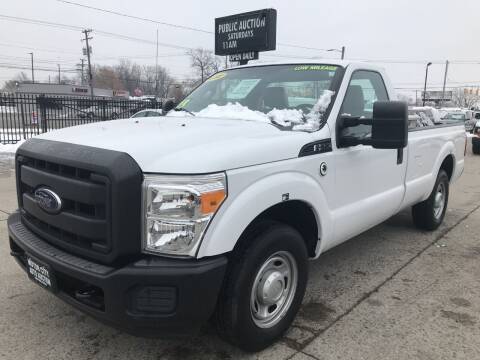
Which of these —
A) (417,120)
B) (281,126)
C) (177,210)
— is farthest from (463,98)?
(177,210)

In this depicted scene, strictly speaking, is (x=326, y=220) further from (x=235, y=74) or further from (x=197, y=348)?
(x=235, y=74)

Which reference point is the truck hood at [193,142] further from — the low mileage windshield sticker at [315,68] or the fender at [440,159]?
the fender at [440,159]

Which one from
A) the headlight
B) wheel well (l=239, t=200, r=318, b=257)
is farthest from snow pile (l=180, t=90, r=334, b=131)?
the headlight

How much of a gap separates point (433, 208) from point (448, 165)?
0.78 metres

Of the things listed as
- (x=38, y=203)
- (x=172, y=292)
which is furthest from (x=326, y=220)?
(x=38, y=203)

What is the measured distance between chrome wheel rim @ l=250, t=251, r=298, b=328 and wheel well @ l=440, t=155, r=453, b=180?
140 inches

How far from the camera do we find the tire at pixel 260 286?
2.55 m

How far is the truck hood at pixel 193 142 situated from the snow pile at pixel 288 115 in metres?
0.15

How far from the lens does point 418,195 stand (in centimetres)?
488

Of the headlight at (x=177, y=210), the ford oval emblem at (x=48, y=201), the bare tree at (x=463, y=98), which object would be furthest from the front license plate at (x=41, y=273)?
the bare tree at (x=463, y=98)

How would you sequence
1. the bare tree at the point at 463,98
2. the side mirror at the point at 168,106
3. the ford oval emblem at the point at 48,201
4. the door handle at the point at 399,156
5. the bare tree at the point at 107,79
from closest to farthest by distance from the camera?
→ the ford oval emblem at the point at 48,201
the door handle at the point at 399,156
the side mirror at the point at 168,106
the bare tree at the point at 107,79
the bare tree at the point at 463,98

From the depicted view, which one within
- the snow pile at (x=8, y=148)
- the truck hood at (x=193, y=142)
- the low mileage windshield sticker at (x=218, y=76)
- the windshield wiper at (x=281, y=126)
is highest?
the low mileage windshield sticker at (x=218, y=76)

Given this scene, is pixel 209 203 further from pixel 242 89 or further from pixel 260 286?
pixel 242 89

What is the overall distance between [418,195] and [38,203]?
386 cm
